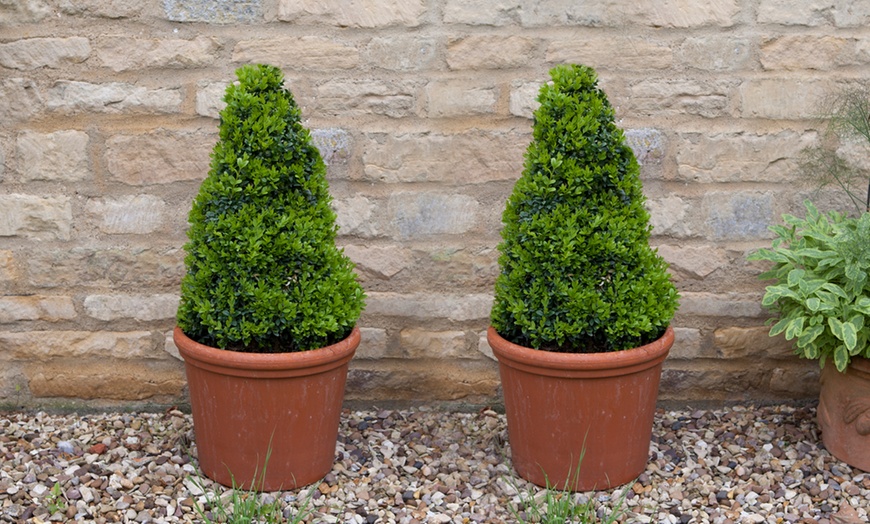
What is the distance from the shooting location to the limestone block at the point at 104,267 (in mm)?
3609

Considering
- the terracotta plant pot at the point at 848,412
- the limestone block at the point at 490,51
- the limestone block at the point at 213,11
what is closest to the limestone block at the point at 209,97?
the limestone block at the point at 213,11

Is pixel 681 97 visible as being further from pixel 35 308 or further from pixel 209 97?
pixel 35 308

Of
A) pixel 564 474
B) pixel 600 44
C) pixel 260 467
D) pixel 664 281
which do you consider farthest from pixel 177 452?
pixel 600 44

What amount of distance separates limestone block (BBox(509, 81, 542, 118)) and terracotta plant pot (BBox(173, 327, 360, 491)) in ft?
3.34

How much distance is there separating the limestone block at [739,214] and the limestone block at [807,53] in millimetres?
480

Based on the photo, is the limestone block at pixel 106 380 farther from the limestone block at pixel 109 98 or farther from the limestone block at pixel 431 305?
the limestone block at pixel 109 98

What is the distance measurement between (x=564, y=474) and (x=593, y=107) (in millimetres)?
1201

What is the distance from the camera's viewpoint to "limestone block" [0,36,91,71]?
11.2ft

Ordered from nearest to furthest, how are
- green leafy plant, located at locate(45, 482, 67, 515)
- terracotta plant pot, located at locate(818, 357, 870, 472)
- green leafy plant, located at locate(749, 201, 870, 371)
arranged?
green leafy plant, located at locate(45, 482, 67, 515) → green leafy plant, located at locate(749, 201, 870, 371) → terracotta plant pot, located at locate(818, 357, 870, 472)

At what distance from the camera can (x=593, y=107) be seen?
2965 mm

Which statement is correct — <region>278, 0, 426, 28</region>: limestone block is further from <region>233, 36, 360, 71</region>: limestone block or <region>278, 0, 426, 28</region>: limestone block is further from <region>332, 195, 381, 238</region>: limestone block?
<region>332, 195, 381, 238</region>: limestone block

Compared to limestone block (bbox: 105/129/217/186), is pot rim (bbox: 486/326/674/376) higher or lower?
lower

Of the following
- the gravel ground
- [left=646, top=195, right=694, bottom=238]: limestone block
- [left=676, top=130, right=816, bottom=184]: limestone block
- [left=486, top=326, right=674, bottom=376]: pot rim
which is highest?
[left=676, top=130, right=816, bottom=184]: limestone block

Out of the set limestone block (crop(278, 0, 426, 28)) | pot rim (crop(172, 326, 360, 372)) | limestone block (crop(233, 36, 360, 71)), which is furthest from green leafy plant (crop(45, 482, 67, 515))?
limestone block (crop(278, 0, 426, 28))
